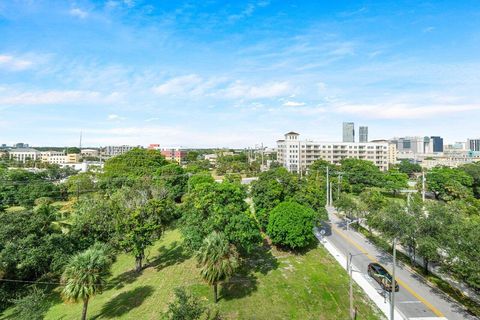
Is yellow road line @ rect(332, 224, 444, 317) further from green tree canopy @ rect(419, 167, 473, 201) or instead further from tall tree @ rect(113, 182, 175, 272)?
green tree canopy @ rect(419, 167, 473, 201)

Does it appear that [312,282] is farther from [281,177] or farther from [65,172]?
[65,172]

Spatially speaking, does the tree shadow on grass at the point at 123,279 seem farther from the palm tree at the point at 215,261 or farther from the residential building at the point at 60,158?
the residential building at the point at 60,158

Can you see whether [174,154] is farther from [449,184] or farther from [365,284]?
[365,284]

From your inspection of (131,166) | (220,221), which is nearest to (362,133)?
(131,166)

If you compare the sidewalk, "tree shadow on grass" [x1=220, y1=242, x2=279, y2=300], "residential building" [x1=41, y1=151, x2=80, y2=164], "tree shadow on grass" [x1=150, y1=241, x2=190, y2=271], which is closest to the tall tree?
"tree shadow on grass" [x1=150, y1=241, x2=190, y2=271]

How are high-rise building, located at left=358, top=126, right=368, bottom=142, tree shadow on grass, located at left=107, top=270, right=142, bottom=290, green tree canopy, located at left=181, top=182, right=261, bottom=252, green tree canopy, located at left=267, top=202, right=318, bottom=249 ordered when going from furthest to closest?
high-rise building, located at left=358, top=126, right=368, bottom=142 → green tree canopy, located at left=267, top=202, right=318, bottom=249 → tree shadow on grass, located at left=107, top=270, right=142, bottom=290 → green tree canopy, located at left=181, top=182, right=261, bottom=252

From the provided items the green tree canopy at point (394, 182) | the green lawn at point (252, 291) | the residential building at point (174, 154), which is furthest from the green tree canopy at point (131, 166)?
the residential building at point (174, 154)

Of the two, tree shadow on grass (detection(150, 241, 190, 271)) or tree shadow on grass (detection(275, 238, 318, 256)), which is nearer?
tree shadow on grass (detection(150, 241, 190, 271))
